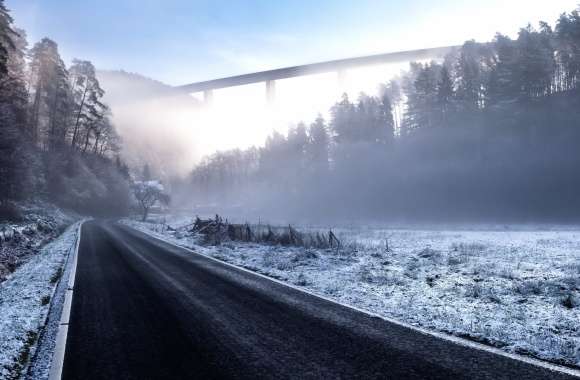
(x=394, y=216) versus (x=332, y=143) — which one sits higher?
(x=332, y=143)

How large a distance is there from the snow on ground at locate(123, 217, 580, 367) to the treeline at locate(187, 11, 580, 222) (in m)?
35.0

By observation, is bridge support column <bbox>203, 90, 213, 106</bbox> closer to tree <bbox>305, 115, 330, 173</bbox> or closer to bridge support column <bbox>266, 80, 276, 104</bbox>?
bridge support column <bbox>266, 80, 276, 104</bbox>

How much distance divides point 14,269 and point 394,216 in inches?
1935

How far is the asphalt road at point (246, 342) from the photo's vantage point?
4223 millimetres

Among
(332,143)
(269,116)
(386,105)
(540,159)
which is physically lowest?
(540,159)

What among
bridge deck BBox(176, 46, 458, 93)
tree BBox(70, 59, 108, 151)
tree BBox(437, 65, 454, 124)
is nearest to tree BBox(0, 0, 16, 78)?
tree BBox(70, 59, 108, 151)

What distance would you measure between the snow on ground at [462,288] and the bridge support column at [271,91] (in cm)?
13439

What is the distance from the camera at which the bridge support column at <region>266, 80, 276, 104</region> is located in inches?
5704

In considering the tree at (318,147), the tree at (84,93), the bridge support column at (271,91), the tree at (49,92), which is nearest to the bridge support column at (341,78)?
the bridge support column at (271,91)

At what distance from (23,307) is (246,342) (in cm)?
597

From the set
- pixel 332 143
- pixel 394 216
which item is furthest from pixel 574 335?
pixel 332 143

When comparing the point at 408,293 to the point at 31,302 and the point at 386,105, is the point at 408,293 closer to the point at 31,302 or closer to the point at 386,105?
the point at 31,302

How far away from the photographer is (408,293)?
27.8 feet

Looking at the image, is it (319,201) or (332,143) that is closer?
(319,201)
